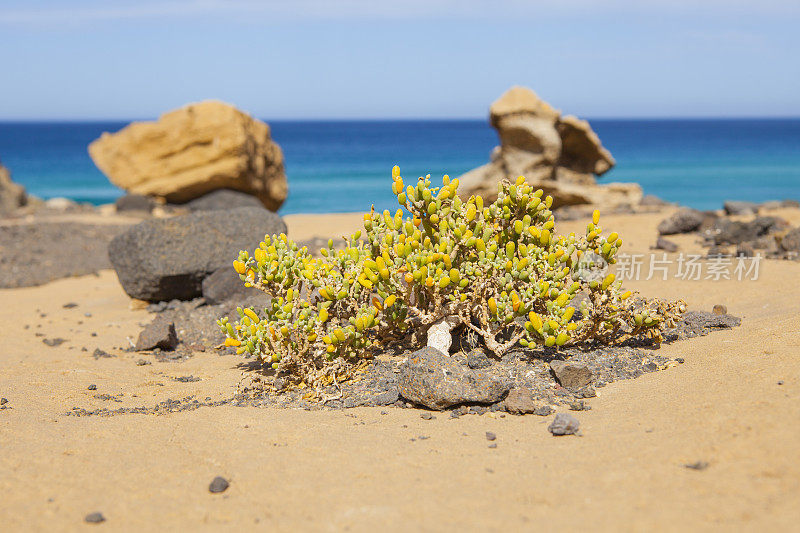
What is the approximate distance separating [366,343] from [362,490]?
192 cm

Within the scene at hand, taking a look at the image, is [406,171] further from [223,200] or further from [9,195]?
[223,200]

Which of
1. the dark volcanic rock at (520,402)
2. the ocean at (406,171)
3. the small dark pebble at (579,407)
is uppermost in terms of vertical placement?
the small dark pebble at (579,407)

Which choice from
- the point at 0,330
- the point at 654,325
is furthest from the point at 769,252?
the point at 0,330

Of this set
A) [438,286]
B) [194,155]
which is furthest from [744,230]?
[194,155]

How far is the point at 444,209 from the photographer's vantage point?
514cm

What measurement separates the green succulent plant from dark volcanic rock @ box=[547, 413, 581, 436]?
2.75ft

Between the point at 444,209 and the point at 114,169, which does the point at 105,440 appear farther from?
the point at 114,169

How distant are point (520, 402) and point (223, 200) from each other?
15.2 metres

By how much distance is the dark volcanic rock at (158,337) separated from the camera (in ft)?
21.4

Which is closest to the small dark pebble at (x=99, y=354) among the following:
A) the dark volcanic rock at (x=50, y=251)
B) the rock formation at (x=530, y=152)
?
the dark volcanic rock at (x=50, y=251)

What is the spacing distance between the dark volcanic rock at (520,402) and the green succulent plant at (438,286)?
400 mm

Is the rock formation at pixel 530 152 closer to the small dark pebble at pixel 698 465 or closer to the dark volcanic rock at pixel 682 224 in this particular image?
the dark volcanic rock at pixel 682 224

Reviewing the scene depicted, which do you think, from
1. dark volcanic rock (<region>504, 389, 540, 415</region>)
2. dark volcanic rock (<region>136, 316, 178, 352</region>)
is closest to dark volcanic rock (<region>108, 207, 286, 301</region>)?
dark volcanic rock (<region>136, 316, 178, 352</region>)

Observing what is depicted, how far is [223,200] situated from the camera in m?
18.4
